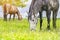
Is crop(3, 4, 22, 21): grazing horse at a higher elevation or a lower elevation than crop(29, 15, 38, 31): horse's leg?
higher

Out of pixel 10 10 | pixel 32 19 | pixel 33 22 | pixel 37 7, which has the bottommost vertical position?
pixel 33 22

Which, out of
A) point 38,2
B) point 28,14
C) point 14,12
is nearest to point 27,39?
point 28,14

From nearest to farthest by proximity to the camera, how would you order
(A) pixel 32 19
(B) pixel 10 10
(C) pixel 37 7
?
(A) pixel 32 19, (C) pixel 37 7, (B) pixel 10 10

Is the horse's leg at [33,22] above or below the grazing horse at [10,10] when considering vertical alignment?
below

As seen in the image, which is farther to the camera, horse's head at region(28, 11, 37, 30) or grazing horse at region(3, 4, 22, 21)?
grazing horse at region(3, 4, 22, 21)

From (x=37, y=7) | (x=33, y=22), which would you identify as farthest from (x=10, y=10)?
(x=33, y=22)

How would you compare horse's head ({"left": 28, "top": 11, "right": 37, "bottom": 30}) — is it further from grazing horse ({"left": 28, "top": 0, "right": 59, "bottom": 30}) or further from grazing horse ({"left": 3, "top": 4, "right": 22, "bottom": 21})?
grazing horse ({"left": 3, "top": 4, "right": 22, "bottom": 21})

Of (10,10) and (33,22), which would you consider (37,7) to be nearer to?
(33,22)

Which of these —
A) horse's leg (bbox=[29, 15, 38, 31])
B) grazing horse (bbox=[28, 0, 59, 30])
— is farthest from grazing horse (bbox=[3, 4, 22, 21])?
horse's leg (bbox=[29, 15, 38, 31])

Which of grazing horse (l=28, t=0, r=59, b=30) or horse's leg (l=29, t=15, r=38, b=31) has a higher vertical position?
grazing horse (l=28, t=0, r=59, b=30)

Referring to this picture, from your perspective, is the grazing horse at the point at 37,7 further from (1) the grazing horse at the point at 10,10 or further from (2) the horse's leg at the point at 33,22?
(1) the grazing horse at the point at 10,10

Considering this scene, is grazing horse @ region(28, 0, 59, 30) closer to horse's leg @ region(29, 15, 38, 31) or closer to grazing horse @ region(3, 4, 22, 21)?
horse's leg @ region(29, 15, 38, 31)

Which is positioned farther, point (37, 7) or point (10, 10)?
point (10, 10)

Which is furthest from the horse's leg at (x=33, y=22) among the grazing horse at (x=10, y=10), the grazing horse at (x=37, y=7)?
the grazing horse at (x=10, y=10)
